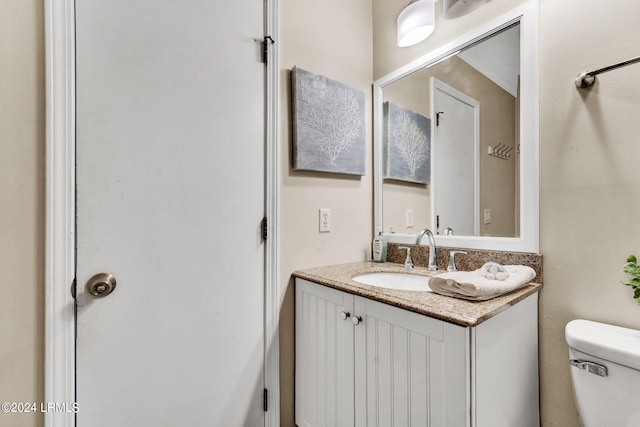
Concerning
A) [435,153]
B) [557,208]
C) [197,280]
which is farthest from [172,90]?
[557,208]

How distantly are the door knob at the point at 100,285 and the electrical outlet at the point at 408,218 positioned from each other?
1.33 meters

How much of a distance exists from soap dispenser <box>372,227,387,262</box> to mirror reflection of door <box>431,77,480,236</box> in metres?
0.30

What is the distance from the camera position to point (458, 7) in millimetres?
1124

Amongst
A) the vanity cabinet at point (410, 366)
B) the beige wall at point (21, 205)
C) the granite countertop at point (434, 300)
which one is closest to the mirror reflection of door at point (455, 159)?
the granite countertop at point (434, 300)

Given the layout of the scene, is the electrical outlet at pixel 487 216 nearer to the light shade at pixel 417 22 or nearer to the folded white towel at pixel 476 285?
the folded white towel at pixel 476 285

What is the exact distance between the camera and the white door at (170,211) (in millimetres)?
906

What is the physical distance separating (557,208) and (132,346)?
1575mm

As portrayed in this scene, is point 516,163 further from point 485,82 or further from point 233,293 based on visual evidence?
point 233,293

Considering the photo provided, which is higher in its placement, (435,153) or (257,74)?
(257,74)

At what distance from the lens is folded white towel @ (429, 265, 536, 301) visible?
0.83 m

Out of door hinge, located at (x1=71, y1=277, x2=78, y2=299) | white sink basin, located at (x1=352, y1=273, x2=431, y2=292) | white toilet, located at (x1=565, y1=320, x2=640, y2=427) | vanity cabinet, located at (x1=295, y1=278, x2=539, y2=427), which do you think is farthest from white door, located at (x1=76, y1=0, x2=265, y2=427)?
white toilet, located at (x1=565, y1=320, x2=640, y2=427)

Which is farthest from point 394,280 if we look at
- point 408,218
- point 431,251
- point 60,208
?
point 60,208

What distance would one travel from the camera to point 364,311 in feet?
3.19

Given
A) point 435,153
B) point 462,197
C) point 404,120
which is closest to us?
point 462,197
